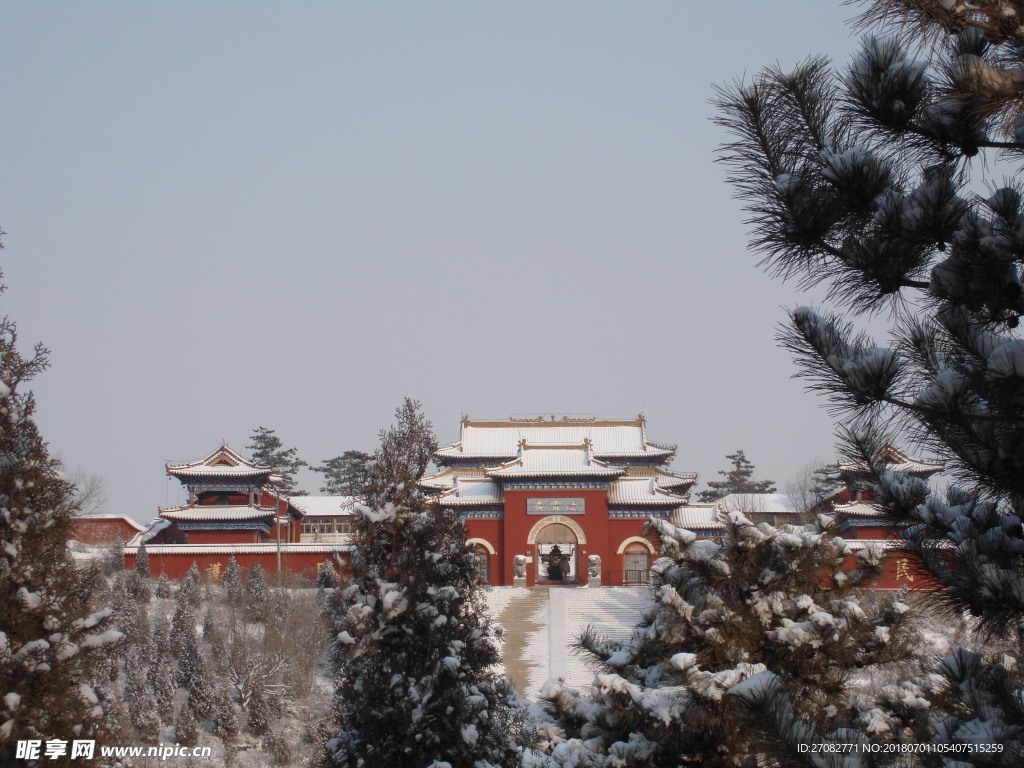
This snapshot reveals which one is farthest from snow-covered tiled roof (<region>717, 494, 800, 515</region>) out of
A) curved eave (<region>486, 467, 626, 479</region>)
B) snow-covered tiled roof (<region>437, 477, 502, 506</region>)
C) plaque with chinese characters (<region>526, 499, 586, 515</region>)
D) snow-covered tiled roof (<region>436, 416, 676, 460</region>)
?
snow-covered tiled roof (<region>437, 477, 502, 506</region>)

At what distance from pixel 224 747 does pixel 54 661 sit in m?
12.9

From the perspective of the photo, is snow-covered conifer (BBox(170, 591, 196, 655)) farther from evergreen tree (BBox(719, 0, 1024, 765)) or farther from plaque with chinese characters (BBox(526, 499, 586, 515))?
evergreen tree (BBox(719, 0, 1024, 765))

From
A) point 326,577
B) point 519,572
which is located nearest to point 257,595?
point 326,577

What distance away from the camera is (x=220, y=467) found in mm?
33312

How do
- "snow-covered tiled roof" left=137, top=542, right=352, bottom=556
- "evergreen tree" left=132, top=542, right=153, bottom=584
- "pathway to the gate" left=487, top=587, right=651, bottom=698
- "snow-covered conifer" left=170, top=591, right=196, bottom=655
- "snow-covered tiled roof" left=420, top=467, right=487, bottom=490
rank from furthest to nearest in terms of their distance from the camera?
"snow-covered tiled roof" left=420, top=467, right=487, bottom=490
"snow-covered tiled roof" left=137, top=542, right=352, bottom=556
"evergreen tree" left=132, top=542, right=153, bottom=584
"snow-covered conifer" left=170, top=591, right=196, bottom=655
"pathway to the gate" left=487, top=587, right=651, bottom=698

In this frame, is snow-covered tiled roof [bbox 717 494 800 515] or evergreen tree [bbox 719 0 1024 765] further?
snow-covered tiled roof [bbox 717 494 800 515]

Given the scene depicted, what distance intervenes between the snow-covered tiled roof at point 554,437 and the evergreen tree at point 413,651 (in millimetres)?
25940

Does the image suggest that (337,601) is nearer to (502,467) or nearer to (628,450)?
(502,467)

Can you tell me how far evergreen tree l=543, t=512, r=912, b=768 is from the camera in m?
6.60

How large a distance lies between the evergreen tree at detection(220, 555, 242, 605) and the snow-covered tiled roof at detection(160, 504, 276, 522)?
354cm

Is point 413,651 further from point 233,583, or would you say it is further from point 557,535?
point 557,535

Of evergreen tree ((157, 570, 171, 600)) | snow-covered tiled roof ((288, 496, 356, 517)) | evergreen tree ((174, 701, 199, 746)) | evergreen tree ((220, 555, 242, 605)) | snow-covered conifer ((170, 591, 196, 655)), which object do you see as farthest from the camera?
snow-covered tiled roof ((288, 496, 356, 517))

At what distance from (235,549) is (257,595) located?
5551 mm

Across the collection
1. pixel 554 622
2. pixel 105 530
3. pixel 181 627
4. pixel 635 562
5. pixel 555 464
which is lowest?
pixel 554 622
